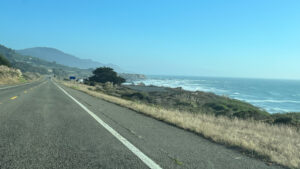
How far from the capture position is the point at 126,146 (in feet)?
18.0

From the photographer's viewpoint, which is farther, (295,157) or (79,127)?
(79,127)

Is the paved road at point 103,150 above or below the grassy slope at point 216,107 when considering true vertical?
above

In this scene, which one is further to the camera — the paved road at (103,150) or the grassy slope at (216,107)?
the grassy slope at (216,107)

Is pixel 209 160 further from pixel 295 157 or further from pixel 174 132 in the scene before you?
pixel 174 132

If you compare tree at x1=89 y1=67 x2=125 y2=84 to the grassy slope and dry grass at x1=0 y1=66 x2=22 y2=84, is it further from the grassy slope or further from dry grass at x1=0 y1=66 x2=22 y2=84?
the grassy slope

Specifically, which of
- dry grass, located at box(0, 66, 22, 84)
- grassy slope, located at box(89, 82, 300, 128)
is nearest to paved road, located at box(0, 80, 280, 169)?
grassy slope, located at box(89, 82, 300, 128)

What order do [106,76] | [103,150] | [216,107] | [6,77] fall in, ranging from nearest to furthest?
1. [103,150]
2. [216,107]
3. [6,77]
4. [106,76]

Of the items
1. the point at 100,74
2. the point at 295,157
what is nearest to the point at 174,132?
the point at 295,157

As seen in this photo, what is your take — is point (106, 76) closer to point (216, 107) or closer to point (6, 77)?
point (6, 77)

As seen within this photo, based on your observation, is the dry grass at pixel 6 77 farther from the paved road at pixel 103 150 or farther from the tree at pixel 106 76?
the paved road at pixel 103 150

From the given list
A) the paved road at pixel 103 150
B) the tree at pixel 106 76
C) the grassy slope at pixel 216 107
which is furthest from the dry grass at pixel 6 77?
the paved road at pixel 103 150

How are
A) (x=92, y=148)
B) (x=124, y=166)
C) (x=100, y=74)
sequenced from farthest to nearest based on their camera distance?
(x=100, y=74) → (x=92, y=148) → (x=124, y=166)

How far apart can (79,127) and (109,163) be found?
138 inches

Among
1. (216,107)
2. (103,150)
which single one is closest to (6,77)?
(216,107)
